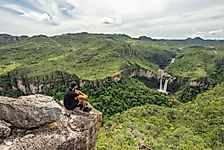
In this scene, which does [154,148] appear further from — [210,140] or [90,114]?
[90,114]

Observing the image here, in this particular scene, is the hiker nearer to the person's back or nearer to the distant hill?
the person's back

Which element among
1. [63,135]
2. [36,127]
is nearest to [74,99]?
[63,135]

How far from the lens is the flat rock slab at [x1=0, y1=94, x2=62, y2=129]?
→ 23.3 meters

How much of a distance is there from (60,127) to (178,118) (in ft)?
296

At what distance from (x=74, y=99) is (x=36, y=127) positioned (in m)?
4.77

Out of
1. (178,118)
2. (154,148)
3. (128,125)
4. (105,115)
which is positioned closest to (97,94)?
(105,115)

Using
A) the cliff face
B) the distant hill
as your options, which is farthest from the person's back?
the distant hill

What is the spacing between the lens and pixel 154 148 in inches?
2756

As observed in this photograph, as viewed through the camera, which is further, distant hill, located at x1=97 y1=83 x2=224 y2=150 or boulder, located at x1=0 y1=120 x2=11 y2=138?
distant hill, located at x1=97 y1=83 x2=224 y2=150

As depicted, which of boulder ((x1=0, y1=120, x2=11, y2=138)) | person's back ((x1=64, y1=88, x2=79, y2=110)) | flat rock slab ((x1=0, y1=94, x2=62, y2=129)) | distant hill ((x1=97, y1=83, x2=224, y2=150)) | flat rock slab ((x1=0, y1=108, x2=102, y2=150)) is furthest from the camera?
distant hill ((x1=97, y1=83, x2=224, y2=150))

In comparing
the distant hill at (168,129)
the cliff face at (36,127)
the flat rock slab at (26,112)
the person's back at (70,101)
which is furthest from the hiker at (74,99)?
the distant hill at (168,129)

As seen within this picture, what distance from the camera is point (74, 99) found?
27.8 meters

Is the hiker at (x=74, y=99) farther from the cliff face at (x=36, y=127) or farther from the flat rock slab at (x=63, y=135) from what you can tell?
the cliff face at (x=36, y=127)

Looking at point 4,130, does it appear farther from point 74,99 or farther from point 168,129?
point 168,129
